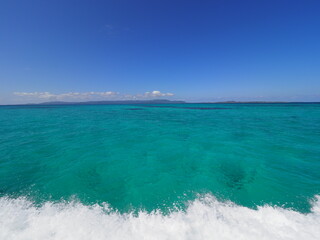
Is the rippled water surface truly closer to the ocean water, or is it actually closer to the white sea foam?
the ocean water

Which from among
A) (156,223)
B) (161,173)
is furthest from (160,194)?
(161,173)

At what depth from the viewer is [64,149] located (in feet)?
29.6

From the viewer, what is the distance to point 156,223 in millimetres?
3605

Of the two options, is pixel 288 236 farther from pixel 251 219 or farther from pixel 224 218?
pixel 224 218

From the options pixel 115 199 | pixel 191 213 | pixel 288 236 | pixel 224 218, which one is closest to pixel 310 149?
pixel 288 236

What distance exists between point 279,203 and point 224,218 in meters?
2.30

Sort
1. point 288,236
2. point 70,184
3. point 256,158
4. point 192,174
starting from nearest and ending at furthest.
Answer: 1. point 288,236
2. point 70,184
3. point 192,174
4. point 256,158

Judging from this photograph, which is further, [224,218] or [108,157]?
[108,157]

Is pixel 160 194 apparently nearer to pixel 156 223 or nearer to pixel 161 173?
pixel 156 223

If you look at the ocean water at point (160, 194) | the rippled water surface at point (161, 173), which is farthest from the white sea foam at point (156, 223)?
the rippled water surface at point (161, 173)

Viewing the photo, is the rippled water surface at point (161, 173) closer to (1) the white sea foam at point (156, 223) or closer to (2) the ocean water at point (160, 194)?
(2) the ocean water at point (160, 194)

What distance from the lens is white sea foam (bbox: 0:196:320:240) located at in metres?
3.27

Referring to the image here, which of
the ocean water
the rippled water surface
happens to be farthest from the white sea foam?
the rippled water surface

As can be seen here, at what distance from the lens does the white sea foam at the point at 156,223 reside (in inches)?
129
